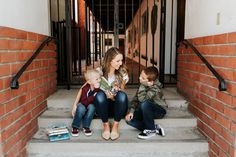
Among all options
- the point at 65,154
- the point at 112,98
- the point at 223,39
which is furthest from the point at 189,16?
the point at 65,154

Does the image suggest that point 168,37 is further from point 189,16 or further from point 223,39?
point 223,39

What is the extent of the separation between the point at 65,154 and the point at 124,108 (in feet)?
2.16

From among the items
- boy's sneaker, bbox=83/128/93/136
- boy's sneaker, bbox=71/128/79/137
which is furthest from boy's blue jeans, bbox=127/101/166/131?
boy's sneaker, bbox=71/128/79/137

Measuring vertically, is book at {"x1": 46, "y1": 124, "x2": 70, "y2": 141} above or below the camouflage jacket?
below

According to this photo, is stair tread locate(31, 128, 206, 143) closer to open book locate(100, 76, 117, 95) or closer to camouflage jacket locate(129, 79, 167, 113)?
camouflage jacket locate(129, 79, 167, 113)

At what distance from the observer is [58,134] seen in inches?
85.6

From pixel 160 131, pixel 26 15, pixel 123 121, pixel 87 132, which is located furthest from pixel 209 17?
pixel 26 15

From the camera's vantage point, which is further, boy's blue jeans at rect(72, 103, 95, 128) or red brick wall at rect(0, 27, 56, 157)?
boy's blue jeans at rect(72, 103, 95, 128)

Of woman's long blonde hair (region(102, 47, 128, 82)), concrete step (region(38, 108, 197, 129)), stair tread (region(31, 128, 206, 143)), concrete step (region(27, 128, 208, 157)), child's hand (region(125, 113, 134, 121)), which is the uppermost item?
woman's long blonde hair (region(102, 47, 128, 82))

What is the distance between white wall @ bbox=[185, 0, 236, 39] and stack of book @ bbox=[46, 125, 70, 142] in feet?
5.23

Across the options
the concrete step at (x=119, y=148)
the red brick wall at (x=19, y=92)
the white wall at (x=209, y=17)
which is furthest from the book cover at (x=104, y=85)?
the white wall at (x=209, y=17)

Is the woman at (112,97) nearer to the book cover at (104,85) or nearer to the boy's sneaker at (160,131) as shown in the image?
the book cover at (104,85)

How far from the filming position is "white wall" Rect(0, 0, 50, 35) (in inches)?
70.1

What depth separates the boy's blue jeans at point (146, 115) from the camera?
84.8 inches
